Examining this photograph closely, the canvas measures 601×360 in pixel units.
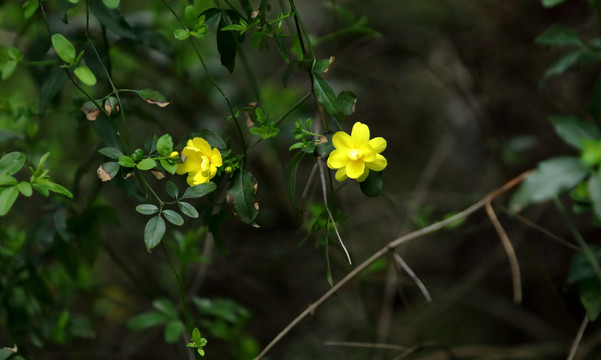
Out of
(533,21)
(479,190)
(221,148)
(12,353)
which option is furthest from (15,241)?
(533,21)

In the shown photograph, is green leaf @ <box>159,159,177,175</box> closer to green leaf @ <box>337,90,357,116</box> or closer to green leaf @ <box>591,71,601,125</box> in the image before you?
green leaf @ <box>337,90,357,116</box>

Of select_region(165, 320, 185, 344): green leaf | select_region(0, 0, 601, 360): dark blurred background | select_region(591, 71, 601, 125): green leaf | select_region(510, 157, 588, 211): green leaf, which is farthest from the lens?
select_region(0, 0, 601, 360): dark blurred background

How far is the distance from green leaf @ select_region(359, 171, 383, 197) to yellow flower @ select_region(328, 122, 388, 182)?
29 millimetres

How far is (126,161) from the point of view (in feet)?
2.97

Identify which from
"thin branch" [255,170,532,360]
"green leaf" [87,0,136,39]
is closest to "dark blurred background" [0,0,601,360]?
"green leaf" [87,0,136,39]

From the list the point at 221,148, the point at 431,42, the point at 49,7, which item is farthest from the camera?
the point at 431,42

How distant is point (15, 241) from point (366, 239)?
5.03 ft

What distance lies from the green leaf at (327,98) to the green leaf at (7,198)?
0.54m

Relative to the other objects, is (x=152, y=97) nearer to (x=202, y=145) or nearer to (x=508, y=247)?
(x=202, y=145)

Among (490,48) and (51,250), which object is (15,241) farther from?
(490,48)

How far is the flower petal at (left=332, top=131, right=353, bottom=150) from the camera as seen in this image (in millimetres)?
885

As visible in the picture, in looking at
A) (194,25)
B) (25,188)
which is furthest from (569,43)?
(25,188)

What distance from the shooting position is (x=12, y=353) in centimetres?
102

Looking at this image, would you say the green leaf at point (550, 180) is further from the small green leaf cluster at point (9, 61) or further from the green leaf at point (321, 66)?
the small green leaf cluster at point (9, 61)
